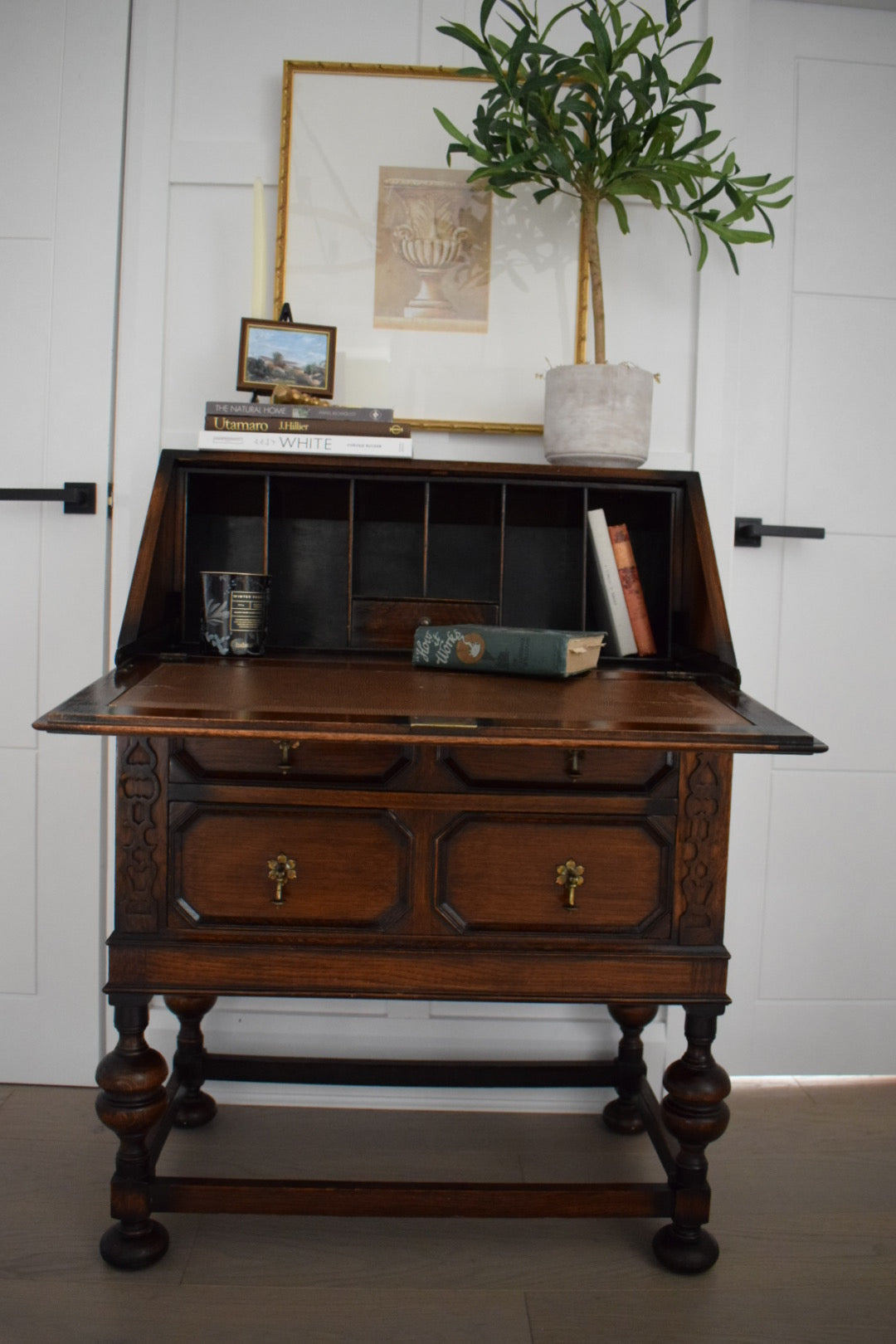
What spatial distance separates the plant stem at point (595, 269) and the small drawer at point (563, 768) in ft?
2.55

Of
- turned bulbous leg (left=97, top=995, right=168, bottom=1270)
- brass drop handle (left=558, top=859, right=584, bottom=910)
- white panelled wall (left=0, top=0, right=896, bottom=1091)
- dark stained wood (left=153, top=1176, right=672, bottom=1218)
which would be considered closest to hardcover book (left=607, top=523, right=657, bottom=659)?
white panelled wall (left=0, top=0, right=896, bottom=1091)

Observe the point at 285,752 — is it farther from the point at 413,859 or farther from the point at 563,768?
the point at 563,768

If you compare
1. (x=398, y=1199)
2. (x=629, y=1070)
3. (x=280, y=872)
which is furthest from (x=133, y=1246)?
(x=629, y=1070)

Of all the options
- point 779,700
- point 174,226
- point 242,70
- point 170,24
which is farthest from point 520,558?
point 170,24

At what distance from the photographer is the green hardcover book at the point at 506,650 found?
1.56 metres

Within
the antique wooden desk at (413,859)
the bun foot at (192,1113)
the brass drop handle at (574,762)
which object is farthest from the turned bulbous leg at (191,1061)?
the brass drop handle at (574,762)

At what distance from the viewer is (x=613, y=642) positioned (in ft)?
6.06

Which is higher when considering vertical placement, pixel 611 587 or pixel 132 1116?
pixel 611 587

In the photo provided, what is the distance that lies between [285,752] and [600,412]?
0.84m

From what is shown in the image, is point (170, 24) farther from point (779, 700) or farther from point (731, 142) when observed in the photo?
point (779, 700)

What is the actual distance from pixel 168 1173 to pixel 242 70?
204 centimetres

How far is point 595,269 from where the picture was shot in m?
1.85

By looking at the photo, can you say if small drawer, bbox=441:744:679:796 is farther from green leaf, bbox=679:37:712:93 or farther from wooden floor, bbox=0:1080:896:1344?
green leaf, bbox=679:37:712:93

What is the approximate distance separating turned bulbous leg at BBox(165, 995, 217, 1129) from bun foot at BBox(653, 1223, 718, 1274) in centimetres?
88
